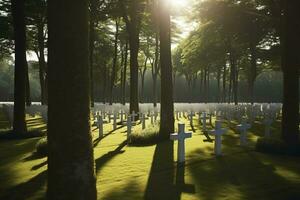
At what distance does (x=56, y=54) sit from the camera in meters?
5.57

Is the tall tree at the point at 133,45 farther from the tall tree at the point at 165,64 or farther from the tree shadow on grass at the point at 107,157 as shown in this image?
the tree shadow on grass at the point at 107,157

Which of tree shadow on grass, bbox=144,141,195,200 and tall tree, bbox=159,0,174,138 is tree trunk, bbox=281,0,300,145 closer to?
tree shadow on grass, bbox=144,141,195,200

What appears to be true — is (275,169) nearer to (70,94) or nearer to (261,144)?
(261,144)

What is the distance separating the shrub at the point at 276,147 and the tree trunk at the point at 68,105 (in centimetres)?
695

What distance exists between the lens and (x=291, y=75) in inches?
458

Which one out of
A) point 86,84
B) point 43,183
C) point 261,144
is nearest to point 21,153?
point 43,183

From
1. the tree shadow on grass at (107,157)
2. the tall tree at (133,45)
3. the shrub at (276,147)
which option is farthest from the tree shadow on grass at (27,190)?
the tall tree at (133,45)

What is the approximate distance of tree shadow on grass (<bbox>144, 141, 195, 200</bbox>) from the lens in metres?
7.44

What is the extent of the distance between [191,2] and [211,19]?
1347 millimetres

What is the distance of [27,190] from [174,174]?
309 cm

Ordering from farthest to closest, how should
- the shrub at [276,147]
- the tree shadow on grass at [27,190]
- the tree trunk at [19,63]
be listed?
1. the tree trunk at [19,63]
2. the shrub at [276,147]
3. the tree shadow on grass at [27,190]

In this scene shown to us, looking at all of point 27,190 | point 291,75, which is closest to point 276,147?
point 291,75

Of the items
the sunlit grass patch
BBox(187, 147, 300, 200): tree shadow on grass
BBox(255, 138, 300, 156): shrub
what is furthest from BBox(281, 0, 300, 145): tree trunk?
the sunlit grass patch

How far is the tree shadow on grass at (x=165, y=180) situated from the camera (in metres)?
7.44
